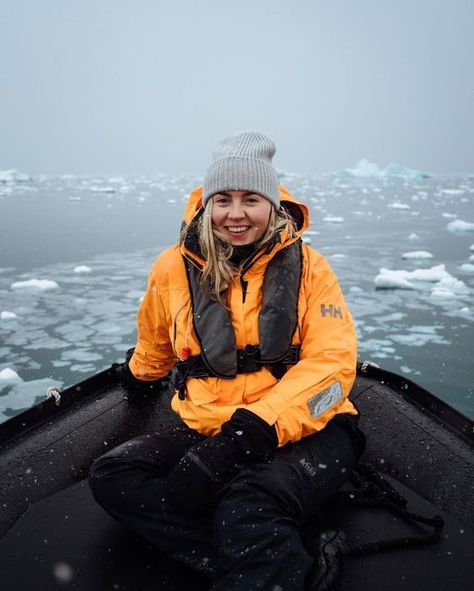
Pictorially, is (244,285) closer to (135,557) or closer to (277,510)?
(277,510)

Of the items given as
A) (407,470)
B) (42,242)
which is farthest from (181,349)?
(42,242)

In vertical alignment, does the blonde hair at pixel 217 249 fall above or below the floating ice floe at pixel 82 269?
above

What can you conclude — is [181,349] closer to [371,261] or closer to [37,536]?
[37,536]

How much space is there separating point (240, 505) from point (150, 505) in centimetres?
35

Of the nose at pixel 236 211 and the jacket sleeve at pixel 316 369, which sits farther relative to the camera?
the nose at pixel 236 211

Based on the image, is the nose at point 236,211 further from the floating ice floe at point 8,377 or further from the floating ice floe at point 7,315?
the floating ice floe at point 7,315

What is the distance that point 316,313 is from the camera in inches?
70.1

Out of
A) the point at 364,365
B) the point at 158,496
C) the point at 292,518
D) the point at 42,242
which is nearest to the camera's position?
the point at 292,518

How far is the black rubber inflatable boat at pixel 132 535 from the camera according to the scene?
1481 mm

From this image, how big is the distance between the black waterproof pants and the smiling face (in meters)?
0.77

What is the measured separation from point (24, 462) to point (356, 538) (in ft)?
4.52

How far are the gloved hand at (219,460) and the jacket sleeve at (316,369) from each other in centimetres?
5

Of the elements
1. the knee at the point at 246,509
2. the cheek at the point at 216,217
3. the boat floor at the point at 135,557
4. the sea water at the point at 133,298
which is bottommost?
the sea water at the point at 133,298

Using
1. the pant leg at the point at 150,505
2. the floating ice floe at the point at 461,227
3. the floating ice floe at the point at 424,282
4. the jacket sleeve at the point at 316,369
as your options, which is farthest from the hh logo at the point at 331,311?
the floating ice floe at the point at 461,227
